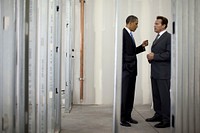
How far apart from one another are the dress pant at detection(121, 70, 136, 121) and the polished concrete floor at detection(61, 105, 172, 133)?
0.22m

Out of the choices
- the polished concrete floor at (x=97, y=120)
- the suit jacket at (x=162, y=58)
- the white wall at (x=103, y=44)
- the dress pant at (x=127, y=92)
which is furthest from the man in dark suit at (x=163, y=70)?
the white wall at (x=103, y=44)

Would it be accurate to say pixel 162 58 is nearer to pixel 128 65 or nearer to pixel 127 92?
pixel 128 65

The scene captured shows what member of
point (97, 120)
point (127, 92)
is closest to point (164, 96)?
point (127, 92)

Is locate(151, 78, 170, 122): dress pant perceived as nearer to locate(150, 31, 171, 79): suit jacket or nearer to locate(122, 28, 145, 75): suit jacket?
locate(150, 31, 171, 79): suit jacket

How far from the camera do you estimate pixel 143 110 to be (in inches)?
179

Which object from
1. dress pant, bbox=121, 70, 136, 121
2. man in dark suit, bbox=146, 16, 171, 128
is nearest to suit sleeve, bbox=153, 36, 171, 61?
man in dark suit, bbox=146, 16, 171, 128

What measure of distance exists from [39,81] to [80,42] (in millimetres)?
2617

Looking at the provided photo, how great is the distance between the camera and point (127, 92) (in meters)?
3.33

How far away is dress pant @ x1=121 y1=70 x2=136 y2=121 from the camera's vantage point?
329 centimetres

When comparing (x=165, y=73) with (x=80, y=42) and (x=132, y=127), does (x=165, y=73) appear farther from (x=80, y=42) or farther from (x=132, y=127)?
(x=80, y=42)

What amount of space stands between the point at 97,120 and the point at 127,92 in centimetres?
70

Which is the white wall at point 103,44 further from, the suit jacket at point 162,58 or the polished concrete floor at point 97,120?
the suit jacket at point 162,58

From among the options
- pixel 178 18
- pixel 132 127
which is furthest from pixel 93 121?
pixel 178 18

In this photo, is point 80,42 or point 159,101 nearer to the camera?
point 159,101
